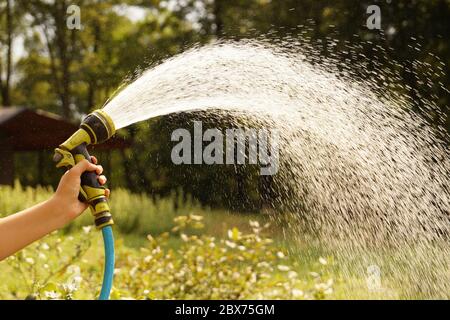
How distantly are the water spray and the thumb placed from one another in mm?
18

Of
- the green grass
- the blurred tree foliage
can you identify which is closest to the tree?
the blurred tree foliage

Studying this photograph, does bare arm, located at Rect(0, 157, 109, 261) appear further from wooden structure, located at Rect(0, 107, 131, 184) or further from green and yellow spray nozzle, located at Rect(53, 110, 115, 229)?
wooden structure, located at Rect(0, 107, 131, 184)

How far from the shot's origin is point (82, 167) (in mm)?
1899

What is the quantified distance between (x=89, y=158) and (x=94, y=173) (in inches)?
4.5

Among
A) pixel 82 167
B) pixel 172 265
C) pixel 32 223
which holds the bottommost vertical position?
pixel 172 265

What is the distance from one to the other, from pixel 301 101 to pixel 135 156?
1159cm

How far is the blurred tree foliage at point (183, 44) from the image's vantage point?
12289mm

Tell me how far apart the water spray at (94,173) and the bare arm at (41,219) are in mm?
51

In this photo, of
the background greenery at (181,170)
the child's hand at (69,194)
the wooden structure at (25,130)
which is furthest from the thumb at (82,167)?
the wooden structure at (25,130)

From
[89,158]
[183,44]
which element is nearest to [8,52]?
[183,44]

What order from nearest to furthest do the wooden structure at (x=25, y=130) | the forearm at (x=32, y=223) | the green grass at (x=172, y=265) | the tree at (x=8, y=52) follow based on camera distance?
1. the forearm at (x=32, y=223)
2. the green grass at (x=172, y=265)
3. the wooden structure at (x=25, y=130)
4. the tree at (x=8, y=52)

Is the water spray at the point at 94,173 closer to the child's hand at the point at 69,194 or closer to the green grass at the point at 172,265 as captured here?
the child's hand at the point at 69,194

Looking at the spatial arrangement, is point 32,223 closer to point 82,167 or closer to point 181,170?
point 82,167

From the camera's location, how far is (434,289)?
6160mm
